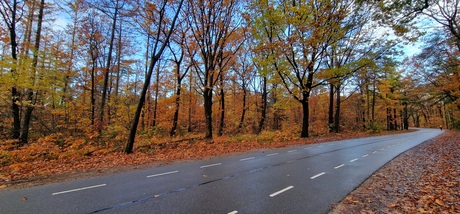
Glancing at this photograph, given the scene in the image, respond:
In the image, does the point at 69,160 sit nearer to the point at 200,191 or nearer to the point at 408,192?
the point at 200,191

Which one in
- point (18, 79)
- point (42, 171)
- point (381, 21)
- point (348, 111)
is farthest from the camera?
point (348, 111)

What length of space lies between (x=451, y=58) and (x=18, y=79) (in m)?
29.9

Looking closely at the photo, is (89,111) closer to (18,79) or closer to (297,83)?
(18,79)

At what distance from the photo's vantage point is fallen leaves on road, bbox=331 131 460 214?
4242 mm

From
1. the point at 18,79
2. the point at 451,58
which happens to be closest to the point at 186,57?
the point at 18,79

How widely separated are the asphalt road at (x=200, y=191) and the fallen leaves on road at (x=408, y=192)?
0.32 metres

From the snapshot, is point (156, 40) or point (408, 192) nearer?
point (408, 192)

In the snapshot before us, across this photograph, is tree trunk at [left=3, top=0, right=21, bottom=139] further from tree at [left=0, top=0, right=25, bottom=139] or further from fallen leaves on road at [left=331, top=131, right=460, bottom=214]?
fallen leaves on road at [left=331, top=131, right=460, bottom=214]

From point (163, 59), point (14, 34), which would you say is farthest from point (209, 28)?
point (14, 34)

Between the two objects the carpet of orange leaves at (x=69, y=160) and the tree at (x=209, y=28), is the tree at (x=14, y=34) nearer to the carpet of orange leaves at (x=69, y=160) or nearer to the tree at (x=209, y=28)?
the carpet of orange leaves at (x=69, y=160)

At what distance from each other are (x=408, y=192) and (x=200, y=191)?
5067 mm

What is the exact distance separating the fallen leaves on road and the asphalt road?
320 mm

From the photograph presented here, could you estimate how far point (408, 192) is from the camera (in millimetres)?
5211

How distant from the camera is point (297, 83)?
18969mm
